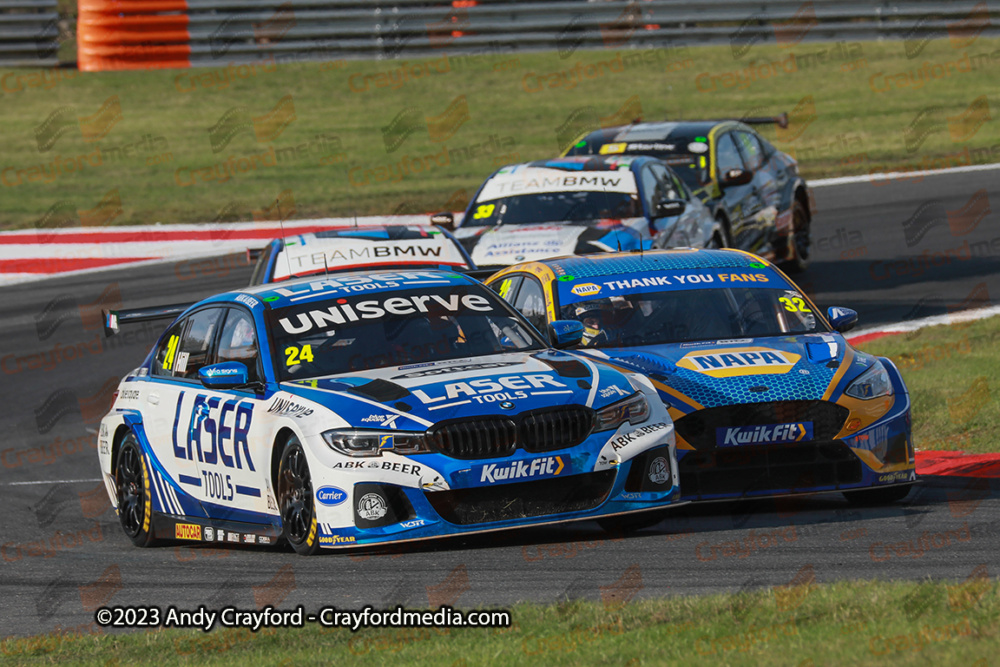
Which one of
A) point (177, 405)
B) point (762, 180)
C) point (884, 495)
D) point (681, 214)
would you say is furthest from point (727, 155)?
point (177, 405)

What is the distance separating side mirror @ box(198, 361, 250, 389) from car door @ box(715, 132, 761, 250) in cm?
882

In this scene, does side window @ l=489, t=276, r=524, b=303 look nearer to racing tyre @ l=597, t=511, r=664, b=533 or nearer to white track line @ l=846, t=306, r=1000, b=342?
racing tyre @ l=597, t=511, r=664, b=533

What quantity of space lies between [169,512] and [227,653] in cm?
311

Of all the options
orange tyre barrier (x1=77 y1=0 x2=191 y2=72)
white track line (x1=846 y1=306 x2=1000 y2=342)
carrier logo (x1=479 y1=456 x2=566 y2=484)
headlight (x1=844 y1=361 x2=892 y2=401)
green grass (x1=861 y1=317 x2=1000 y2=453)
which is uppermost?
orange tyre barrier (x1=77 y1=0 x2=191 y2=72)

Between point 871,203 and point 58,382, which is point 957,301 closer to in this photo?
point 871,203

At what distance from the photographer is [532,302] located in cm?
1001

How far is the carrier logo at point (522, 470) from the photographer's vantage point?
721 centimetres

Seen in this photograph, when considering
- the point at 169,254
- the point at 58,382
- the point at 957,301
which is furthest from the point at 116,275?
the point at 957,301

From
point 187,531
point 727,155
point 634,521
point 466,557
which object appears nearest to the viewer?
point 466,557

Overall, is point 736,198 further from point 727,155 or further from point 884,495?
point 884,495

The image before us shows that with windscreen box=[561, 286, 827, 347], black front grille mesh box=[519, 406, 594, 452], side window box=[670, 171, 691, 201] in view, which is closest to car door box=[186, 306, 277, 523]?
black front grille mesh box=[519, 406, 594, 452]

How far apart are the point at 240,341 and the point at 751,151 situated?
1000 centimetres

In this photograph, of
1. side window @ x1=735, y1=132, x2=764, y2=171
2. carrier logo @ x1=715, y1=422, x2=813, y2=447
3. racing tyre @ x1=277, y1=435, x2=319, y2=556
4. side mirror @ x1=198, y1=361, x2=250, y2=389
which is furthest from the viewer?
side window @ x1=735, y1=132, x2=764, y2=171

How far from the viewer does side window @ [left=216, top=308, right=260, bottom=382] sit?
823 cm
